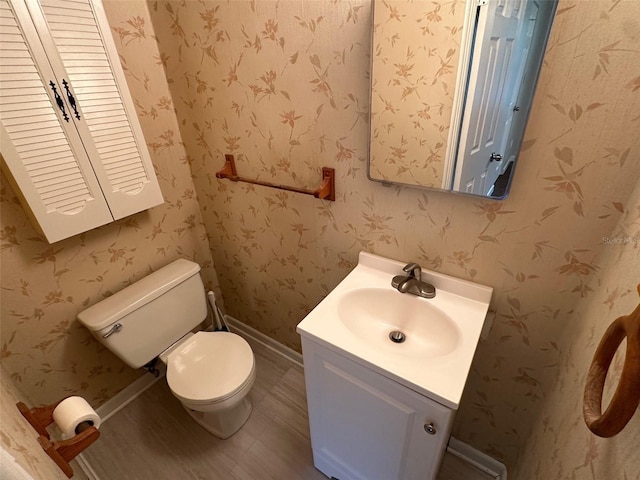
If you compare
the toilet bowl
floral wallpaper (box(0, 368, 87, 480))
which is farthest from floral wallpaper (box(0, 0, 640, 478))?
floral wallpaper (box(0, 368, 87, 480))

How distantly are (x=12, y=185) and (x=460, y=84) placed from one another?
57.2 inches

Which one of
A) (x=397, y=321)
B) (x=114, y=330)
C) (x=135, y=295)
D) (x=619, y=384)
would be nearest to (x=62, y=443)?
(x=114, y=330)

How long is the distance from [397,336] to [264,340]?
1.11 metres

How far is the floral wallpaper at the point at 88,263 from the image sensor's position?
116cm

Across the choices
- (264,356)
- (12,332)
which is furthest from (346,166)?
(12,332)

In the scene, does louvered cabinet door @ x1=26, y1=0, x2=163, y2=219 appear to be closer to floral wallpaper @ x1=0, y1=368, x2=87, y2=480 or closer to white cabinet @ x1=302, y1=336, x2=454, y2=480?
floral wallpaper @ x1=0, y1=368, x2=87, y2=480

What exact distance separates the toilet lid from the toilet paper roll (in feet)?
1.43

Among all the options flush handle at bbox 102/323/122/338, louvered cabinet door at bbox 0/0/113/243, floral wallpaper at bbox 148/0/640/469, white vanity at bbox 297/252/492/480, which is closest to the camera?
floral wallpaper at bbox 148/0/640/469

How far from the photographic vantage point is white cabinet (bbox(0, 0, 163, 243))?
924mm

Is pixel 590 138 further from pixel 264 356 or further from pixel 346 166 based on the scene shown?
pixel 264 356

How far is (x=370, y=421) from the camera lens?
0.95 m

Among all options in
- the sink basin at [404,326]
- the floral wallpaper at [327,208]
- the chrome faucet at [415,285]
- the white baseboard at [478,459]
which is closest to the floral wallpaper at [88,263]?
the floral wallpaper at [327,208]

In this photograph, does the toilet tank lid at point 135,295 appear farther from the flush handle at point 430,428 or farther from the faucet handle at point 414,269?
the flush handle at point 430,428

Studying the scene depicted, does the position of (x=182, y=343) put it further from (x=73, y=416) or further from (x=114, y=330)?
(x=73, y=416)
